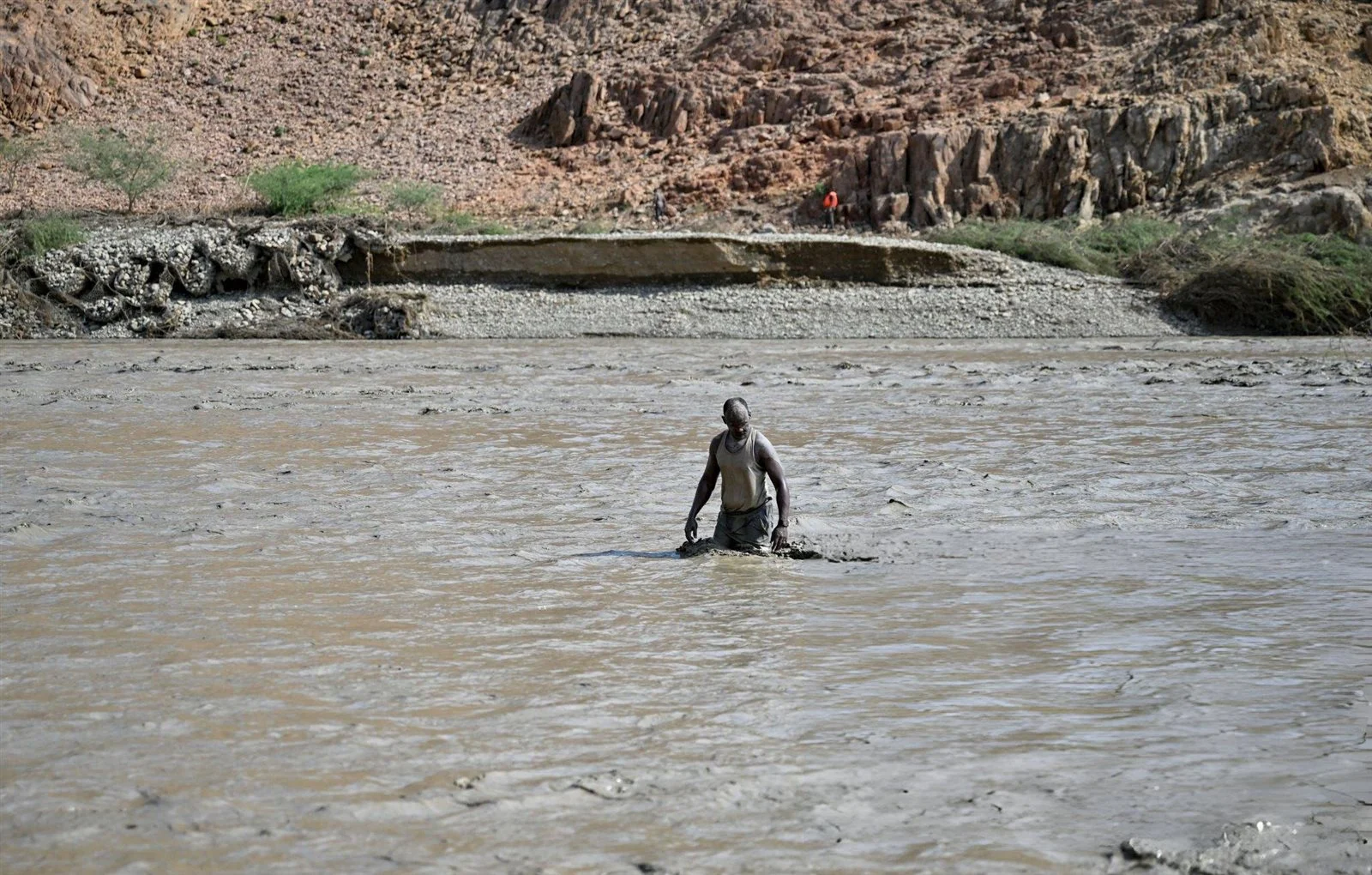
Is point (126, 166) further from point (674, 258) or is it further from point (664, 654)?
point (664, 654)

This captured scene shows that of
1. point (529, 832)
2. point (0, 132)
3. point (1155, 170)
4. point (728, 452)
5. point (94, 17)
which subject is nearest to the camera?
point (529, 832)

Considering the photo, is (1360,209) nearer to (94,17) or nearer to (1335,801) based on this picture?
(1335,801)

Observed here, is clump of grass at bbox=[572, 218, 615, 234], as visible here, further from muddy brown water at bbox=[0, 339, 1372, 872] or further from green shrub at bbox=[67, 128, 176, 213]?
muddy brown water at bbox=[0, 339, 1372, 872]

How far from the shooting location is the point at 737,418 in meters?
7.29

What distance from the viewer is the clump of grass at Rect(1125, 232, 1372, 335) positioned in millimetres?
22984

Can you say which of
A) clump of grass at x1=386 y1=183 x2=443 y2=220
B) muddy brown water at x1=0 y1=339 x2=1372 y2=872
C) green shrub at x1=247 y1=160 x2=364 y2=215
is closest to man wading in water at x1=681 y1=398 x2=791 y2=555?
muddy brown water at x1=0 y1=339 x2=1372 y2=872

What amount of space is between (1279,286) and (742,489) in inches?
720

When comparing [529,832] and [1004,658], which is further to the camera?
[1004,658]

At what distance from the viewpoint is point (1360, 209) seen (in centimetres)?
2542

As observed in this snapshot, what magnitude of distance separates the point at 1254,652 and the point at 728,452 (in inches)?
105

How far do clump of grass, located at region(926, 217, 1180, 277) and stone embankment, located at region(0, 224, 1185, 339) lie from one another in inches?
27.3

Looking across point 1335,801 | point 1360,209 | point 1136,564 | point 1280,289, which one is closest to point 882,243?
point 1280,289

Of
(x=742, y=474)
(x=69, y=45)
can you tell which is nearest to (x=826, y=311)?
(x=742, y=474)

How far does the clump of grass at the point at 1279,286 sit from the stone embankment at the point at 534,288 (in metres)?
0.82
